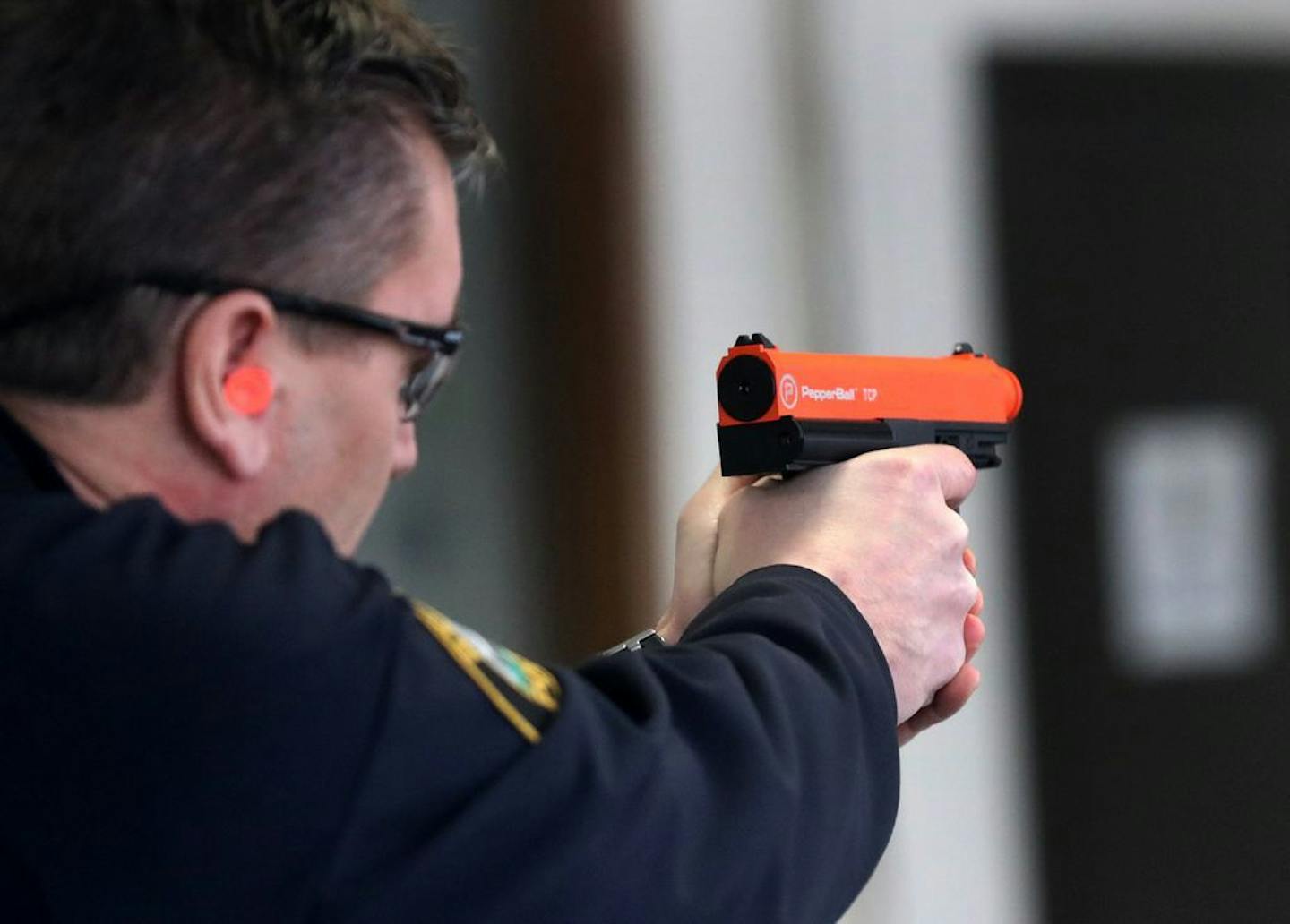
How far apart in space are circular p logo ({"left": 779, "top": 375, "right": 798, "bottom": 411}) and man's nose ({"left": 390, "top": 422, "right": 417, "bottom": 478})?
0.60 ft

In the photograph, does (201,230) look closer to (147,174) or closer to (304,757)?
(147,174)

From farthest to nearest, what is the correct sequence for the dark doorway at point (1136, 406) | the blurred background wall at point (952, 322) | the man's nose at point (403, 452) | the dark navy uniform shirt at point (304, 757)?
the dark doorway at point (1136, 406) < the blurred background wall at point (952, 322) < the man's nose at point (403, 452) < the dark navy uniform shirt at point (304, 757)

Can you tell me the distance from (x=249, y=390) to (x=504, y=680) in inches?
6.1

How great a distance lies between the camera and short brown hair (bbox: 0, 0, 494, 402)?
63cm

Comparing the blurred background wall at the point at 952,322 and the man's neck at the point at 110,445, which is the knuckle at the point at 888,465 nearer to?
the man's neck at the point at 110,445

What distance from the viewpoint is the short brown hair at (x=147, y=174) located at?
24.7 inches

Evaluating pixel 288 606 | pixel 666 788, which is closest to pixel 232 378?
pixel 288 606

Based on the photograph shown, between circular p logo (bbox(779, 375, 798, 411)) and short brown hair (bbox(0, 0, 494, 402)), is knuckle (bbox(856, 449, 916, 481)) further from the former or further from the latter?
short brown hair (bbox(0, 0, 494, 402))

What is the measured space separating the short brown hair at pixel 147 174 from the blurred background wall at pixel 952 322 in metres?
1.50

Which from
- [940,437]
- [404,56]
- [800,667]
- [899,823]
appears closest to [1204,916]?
[899,823]

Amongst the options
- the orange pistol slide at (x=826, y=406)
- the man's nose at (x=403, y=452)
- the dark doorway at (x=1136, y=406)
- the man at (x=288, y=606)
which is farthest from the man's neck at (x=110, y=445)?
the dark doorway at (x=1136, y=406)

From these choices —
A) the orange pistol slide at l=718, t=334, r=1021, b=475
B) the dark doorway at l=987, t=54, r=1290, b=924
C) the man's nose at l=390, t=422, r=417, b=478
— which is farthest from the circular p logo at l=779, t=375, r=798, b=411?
the dark doorway at l=987, t=54, r=1290, b=924

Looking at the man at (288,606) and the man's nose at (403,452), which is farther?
the man's nose at (403,452)

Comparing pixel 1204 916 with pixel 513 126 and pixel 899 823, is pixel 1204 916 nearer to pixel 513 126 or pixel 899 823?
pixel 899 823
